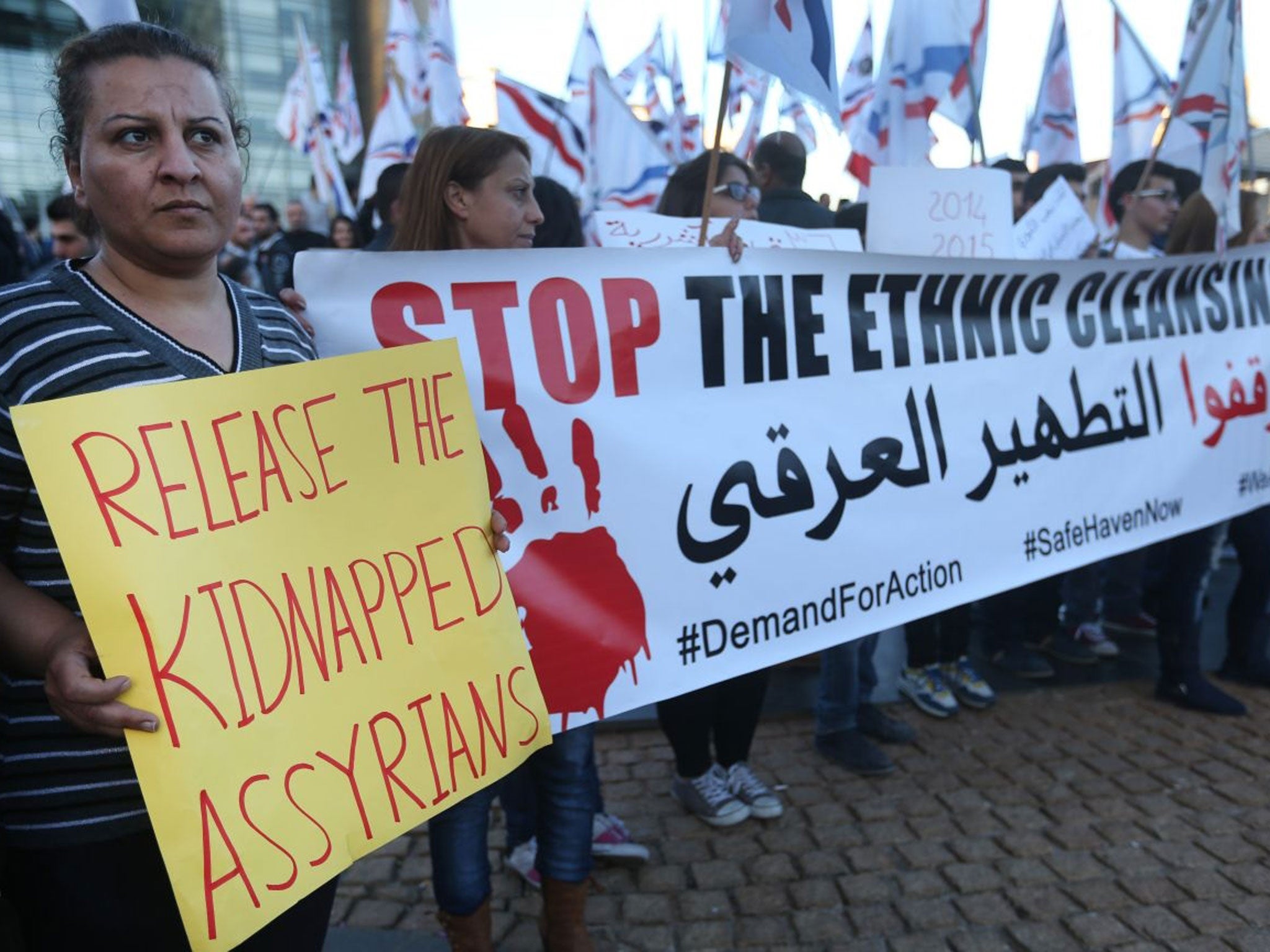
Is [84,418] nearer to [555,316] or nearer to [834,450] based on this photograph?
[555,316]

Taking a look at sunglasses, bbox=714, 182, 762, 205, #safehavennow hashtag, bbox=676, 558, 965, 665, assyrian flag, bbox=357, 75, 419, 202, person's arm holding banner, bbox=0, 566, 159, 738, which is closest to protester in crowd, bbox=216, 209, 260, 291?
assyrian flag, bbox=357, 75, 419, 202

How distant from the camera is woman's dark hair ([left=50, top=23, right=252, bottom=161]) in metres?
1.35

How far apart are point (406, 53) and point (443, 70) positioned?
1587 millimetres

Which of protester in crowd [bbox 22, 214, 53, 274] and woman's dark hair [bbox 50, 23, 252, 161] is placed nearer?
woman's dark hair [bbox 50, 23, 252, 161]

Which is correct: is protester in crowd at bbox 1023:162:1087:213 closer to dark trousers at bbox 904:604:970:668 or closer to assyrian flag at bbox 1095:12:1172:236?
assyrian flag at bbox 1095:12:1172:236

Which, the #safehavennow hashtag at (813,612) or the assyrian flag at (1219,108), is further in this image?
the assyrian flag at (1219,108)

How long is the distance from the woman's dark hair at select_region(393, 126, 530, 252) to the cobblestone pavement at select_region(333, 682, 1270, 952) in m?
1.96

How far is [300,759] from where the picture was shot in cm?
134

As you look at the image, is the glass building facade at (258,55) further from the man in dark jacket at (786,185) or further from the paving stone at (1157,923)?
the paving stone at (1157,923)

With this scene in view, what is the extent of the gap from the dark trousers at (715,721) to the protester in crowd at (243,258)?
4.75m

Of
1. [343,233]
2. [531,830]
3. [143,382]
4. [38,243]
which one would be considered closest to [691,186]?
[531,830]

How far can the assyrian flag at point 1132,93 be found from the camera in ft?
18.5

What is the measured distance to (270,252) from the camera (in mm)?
6652

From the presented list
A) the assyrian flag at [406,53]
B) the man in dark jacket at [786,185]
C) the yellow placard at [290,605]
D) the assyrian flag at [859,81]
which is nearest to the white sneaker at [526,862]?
the yellow placard at [290,605]
